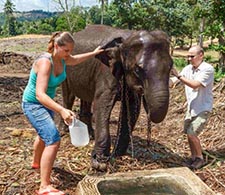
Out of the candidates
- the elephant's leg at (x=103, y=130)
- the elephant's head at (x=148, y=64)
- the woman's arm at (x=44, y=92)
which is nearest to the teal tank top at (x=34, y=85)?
the woman's arm at (x=44, y=92)

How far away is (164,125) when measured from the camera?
27.6ft

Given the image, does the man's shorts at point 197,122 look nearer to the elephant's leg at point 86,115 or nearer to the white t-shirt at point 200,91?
the white t-shirt at point 200,91

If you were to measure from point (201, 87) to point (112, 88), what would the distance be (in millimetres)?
1131

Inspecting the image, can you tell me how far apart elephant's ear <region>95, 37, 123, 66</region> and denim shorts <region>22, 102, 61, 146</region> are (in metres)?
1.20

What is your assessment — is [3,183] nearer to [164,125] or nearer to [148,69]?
[148,69]

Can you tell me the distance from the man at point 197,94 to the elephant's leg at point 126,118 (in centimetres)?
67

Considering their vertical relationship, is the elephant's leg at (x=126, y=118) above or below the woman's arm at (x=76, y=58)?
below

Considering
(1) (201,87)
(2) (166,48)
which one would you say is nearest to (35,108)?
(2) (166,48)

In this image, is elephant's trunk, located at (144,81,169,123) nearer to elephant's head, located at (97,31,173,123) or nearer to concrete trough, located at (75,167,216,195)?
elephant's head, located at (97,31,173,123)

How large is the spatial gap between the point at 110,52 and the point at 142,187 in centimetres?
168

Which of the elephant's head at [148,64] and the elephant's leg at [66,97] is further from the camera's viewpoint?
the elephant's leg at [66,97]

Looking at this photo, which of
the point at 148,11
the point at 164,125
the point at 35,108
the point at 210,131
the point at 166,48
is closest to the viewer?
the point at 35,108

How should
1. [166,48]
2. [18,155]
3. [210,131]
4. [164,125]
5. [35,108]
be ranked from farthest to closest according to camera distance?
1. [164,125]
2. [210,131]
3. [18,155]
4. [166,48]
5. [35,108]

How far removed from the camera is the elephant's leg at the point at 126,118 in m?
5.98
